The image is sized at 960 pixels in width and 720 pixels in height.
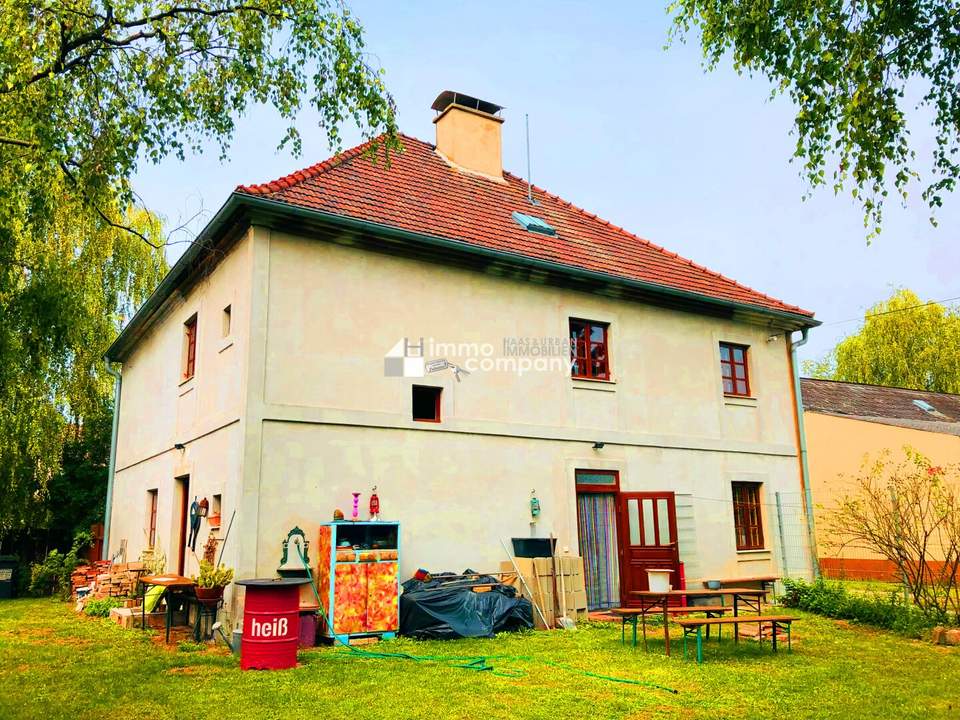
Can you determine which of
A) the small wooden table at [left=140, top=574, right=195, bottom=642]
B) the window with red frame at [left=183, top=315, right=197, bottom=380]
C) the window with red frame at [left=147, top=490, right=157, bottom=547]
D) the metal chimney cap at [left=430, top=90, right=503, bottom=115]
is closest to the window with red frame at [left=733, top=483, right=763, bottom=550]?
the metal chimney cap at [left=430, top=90, right=503, bottom=115]

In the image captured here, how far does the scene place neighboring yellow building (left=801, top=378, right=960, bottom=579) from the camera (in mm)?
19625

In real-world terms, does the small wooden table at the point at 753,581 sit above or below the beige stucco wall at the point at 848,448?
below

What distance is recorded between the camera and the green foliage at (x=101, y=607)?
46.6 feet

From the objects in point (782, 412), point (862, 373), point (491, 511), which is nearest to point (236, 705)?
point (491, 511)

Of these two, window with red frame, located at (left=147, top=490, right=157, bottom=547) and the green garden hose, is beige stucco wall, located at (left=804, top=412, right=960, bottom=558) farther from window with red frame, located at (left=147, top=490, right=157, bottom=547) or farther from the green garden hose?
window with red frame, located at (left=147, top=490, right=157, bottom=547)

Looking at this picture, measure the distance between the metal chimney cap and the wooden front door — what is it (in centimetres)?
954

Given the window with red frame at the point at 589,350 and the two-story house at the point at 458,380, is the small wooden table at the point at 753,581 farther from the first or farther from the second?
the window with red frame at the point at 589,350

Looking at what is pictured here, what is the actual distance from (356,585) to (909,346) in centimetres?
3107

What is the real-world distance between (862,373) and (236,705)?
1327 inches

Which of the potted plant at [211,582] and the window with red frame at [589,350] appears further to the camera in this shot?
the window with red frame at [589,350]

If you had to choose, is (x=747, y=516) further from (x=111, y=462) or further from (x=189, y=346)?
(x=111, y=462)

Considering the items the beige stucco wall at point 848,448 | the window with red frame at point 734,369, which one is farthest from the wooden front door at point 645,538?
the beige stucco wall at point 848,448

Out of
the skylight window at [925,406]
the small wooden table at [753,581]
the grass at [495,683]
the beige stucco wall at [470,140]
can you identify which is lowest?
the grass at [495,683]

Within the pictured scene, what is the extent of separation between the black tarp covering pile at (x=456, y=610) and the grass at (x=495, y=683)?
313 millimetres
